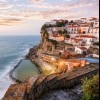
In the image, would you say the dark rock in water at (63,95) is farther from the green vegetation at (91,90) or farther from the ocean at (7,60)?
the ocean at (7,60)

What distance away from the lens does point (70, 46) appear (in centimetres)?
4869

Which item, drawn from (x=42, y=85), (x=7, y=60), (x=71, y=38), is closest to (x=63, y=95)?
(x=42, y=85)

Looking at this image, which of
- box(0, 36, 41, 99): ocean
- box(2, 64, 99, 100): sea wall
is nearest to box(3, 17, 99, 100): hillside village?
box(2, 64, 99, 100): sea wall

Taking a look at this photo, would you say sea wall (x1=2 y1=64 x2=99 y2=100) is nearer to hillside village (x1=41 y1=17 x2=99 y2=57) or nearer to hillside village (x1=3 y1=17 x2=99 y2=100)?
hillside village (x1=3 y1=17 x2=99 y2=100)

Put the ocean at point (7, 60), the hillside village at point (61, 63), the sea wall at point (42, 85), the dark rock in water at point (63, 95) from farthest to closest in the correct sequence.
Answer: the ocean at point (7, 60) → the dark rock in water at point (63, 95) → the hillside village at point (61, 63) → the sea wall at point (42, 85)

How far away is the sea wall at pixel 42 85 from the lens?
27.3 feet

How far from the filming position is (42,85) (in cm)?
1012

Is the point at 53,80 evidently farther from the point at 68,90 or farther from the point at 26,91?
the point at 26,91

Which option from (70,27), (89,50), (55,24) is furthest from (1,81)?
(55,24)

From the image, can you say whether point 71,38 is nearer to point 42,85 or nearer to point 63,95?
point 63,95

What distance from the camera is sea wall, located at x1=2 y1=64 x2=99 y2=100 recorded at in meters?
8.33

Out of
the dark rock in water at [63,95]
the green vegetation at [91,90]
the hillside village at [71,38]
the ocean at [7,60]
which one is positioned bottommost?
the ocean at [7,60]

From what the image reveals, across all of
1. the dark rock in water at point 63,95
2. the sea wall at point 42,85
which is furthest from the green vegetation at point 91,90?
the sea wall at point 42,85

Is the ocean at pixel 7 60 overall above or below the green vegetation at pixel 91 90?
below
